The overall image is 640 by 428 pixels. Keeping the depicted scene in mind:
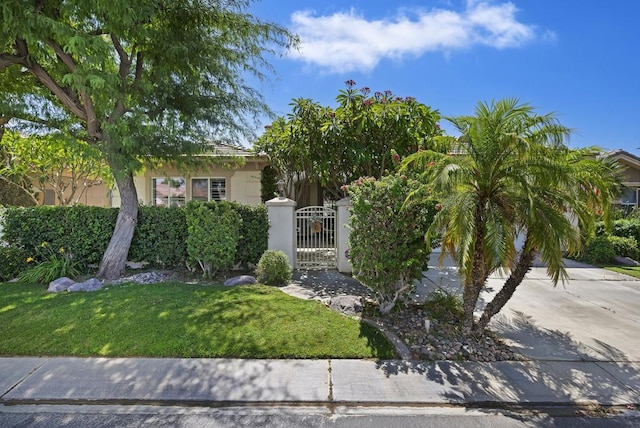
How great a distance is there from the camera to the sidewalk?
340cm

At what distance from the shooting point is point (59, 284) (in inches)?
271

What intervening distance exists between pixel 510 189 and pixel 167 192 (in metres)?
13.5

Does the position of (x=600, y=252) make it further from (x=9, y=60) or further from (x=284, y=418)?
(x=9, y=60)

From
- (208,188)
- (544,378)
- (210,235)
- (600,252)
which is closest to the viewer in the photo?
(544,378)

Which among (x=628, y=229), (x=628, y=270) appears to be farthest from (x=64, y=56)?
(x=628, y=229)

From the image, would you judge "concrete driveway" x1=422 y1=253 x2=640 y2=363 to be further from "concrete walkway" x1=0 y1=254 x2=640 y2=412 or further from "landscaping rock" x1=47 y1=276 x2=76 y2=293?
"landscaping rock" x1=47 y1=276 x2=76 y2=293

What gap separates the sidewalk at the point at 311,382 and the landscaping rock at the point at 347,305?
1564 millimetres

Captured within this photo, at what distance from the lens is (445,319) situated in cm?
529

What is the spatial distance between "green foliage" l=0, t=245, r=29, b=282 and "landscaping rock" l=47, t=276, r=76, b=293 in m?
1.56

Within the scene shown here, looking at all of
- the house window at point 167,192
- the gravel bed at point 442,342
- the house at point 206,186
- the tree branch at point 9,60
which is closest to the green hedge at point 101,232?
the tree branch at point 9,60

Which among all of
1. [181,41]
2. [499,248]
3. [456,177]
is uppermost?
[181,41]

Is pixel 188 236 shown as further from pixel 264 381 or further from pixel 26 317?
pixel 264 381

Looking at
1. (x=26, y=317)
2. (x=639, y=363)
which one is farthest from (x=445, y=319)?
(x=26, y=317)

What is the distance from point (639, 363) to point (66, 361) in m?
7.36
